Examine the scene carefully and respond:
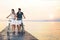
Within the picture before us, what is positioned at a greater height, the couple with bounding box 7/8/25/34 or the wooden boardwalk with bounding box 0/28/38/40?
the couple with bounding box 7/8/25/34

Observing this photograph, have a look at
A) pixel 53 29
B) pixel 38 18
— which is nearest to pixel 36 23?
pixel 38 18

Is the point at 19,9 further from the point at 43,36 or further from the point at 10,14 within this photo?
the point at 43,36

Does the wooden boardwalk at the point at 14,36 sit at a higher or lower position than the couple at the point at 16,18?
lower

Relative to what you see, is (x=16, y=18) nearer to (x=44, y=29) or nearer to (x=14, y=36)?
(x=14, y=36)

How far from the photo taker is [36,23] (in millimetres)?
2809

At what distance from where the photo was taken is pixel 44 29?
281 centimetres

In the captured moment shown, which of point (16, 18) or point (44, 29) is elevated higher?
point (16, 18)

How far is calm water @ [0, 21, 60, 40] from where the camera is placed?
110 inches

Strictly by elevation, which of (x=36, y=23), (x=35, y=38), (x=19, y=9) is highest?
(x=19, y=9)

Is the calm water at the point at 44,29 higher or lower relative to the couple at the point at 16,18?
lower

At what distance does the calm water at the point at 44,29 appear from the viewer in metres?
2.79

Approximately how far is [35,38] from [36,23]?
0.21 metres

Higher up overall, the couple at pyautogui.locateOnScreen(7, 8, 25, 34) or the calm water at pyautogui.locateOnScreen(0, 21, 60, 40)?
the couple at pyautogui.locateOnScreen(7, 8, 25, 34)

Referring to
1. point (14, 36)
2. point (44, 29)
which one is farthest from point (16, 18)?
point (44, 29)
